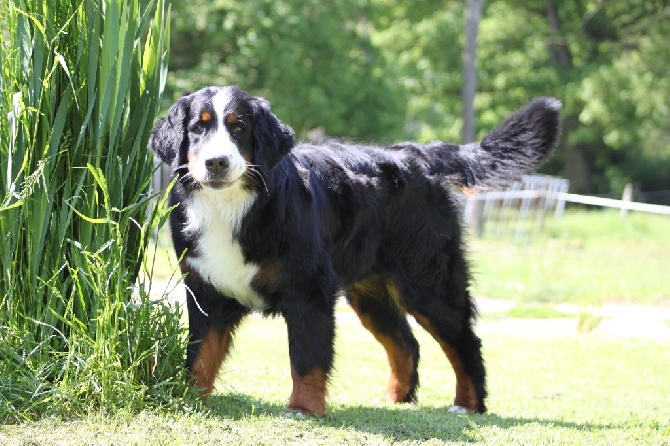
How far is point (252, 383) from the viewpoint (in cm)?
641

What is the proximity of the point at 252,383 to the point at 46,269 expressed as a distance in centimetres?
209

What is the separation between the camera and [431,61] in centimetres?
3186

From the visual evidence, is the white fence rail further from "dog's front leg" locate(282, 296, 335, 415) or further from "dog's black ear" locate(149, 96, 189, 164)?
"dog's black ear" locate(149, 96, 189, 164)

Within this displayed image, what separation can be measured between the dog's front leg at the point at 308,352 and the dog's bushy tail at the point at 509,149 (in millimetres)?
1881

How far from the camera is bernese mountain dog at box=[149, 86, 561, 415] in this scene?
4.80 metres

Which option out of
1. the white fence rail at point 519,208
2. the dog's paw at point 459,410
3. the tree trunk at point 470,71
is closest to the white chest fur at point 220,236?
the dog's paw at point 459,410

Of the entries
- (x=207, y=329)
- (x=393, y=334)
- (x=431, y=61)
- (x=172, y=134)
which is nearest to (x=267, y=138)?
(x=172, y=134)

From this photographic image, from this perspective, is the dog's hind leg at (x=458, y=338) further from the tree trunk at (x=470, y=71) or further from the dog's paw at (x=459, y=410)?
the tree trunk at (x=470, y=71)

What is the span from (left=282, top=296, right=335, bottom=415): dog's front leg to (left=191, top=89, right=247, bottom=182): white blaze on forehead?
791mm

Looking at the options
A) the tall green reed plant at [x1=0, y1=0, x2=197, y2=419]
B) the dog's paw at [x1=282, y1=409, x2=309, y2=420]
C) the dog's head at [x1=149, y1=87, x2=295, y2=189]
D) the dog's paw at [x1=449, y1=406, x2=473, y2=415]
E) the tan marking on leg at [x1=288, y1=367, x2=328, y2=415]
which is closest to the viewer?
the tall green reed plant at [x1=0, y1=0, x2=197, y2=419]

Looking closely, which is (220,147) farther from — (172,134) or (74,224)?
(74,224)

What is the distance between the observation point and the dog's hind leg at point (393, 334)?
245 inches

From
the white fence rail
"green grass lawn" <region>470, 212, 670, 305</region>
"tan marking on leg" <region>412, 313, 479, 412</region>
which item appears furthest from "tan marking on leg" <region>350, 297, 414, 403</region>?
the white fence rail

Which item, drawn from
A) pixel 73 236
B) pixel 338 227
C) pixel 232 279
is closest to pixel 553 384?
pixel 338 227
